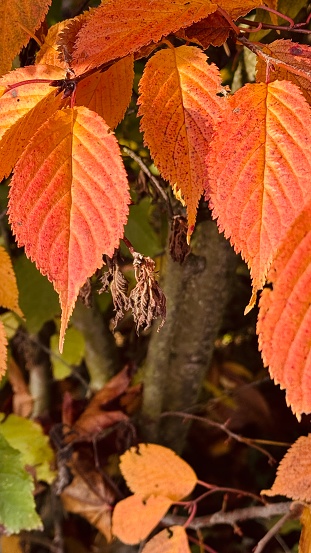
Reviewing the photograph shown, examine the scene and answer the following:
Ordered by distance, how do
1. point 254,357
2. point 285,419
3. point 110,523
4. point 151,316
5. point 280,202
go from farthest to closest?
point 254,357 → point 285,419 → point 110,523 → point 151,316 → point 280,202

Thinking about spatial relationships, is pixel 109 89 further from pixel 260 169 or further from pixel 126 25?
pixel 260 169

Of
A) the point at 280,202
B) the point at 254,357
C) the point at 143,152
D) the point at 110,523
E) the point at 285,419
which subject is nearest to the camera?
the point at 280,202

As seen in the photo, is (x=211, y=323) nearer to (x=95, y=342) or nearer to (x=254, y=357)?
(x=95, y=342)

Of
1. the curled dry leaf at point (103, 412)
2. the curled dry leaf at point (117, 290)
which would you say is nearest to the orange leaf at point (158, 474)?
the curled dry leaf at point (103, 412)

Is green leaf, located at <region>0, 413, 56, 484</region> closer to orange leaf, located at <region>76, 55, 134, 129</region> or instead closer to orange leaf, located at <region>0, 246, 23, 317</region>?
orange leaf, located at <region>0, 246, 23, 317</region>

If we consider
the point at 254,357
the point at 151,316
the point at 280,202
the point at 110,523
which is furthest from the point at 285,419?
the point at 280,202

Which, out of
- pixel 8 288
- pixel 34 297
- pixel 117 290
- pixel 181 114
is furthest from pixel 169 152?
pixel 34 297

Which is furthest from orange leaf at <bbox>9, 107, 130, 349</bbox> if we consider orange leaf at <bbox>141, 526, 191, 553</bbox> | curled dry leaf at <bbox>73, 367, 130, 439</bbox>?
curled dry leaf at <bbox>73, 367, 130, 439</bbox>
